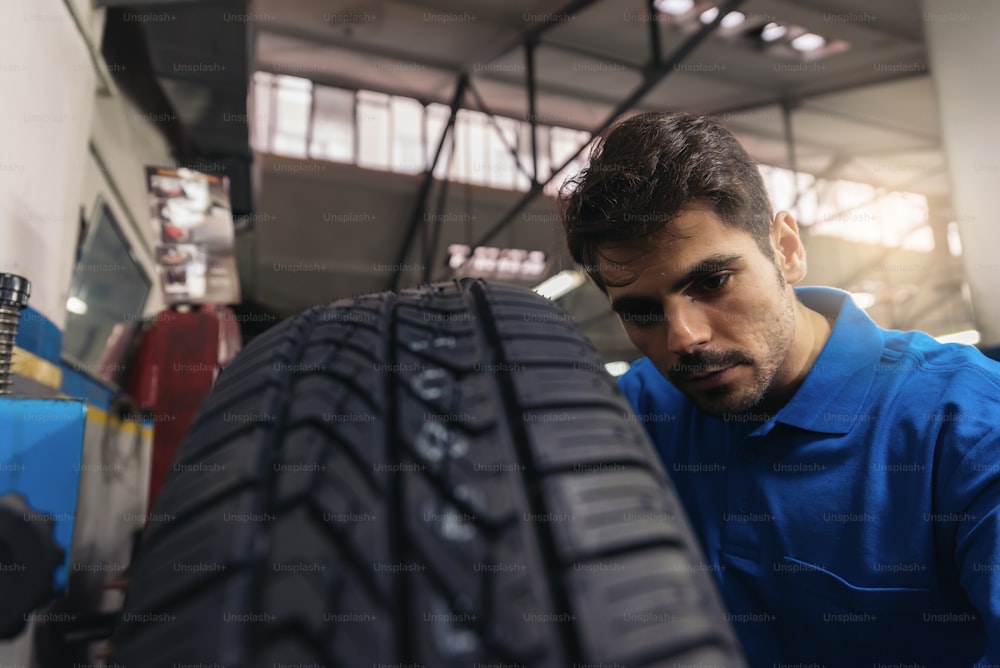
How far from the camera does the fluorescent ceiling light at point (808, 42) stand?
16.9 feet

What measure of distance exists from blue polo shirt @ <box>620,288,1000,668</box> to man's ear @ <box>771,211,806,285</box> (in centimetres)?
10

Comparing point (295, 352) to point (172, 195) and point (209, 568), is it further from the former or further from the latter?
point (172, 195)

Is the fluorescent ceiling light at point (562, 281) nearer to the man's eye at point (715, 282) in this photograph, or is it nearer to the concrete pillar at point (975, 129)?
the concrete pillar at point (975, 129)

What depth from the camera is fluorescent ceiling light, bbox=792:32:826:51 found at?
514 cm

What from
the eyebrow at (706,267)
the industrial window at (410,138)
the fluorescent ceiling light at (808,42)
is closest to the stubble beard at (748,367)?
the eyebrow at (706,267)

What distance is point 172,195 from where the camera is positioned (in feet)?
7.22

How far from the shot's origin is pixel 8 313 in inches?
39.6

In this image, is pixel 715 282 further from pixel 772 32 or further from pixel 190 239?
pixel 772 32

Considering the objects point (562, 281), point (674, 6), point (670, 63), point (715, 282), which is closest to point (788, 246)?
point (715, 282)

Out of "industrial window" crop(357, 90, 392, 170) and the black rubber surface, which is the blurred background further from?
the black rubber surface

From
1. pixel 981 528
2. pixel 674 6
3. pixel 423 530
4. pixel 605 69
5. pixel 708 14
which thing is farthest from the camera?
pixel 605 69

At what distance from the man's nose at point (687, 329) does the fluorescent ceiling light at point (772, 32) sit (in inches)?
197

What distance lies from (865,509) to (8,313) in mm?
1287

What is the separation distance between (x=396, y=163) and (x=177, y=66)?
4356 mm
